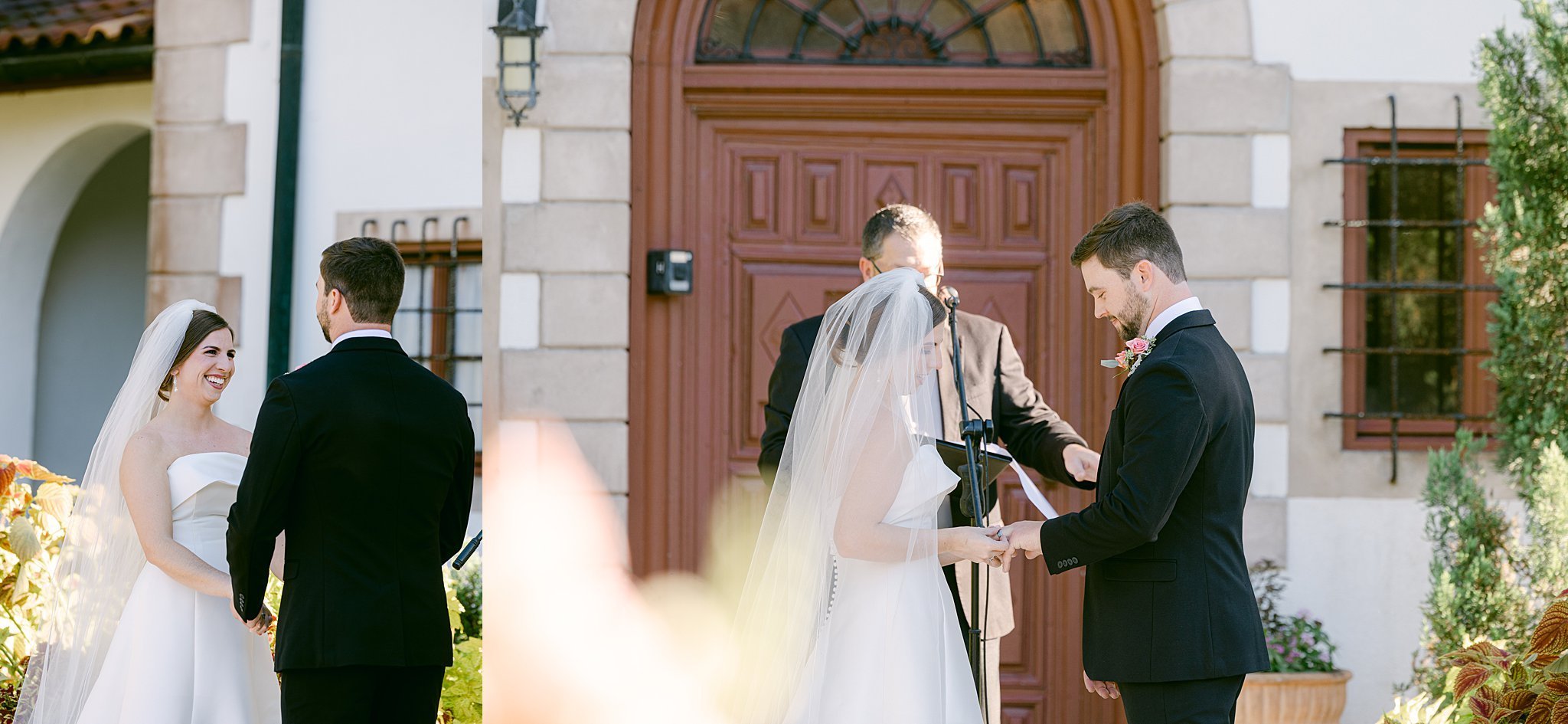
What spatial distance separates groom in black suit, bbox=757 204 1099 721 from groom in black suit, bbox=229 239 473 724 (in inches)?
43.5

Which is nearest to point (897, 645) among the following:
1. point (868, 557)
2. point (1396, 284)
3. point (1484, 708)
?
point (868, 557)

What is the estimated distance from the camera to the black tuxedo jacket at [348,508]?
305 cm

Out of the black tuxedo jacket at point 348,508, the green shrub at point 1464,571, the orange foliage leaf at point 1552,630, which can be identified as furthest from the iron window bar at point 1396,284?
the black tuxedo jacket at point 348,508

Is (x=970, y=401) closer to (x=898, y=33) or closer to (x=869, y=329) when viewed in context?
(x=869, y=329)

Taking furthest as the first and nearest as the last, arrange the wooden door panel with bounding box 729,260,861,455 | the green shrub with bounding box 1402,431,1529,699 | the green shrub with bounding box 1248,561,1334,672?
the wooden door panel with bounding box 729,260,861,455
the green shrub with bounding box 1248,561,1334,672
the green shrub with bounding box 1402,431,1529,699

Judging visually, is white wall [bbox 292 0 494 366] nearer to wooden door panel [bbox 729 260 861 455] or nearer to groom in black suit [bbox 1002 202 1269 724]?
wooden door panel [bbox 729 260 861 455]

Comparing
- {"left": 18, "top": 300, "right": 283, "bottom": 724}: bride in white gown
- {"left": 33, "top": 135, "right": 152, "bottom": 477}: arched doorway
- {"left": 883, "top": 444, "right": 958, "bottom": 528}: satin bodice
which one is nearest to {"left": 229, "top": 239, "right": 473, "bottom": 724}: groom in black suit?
{"left": 18, "top": 300, "right": 283, "bottom": 724}: bride in white gown

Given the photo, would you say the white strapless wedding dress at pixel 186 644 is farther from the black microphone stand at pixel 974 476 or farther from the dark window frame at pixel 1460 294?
the dark window frame at pixel 1460 294

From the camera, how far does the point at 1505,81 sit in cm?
469

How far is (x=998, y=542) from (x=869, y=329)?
1.99 ft

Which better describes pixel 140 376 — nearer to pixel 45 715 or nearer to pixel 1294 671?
pixel 45 715

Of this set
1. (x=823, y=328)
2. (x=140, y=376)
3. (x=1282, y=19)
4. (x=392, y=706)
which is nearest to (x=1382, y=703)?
(x=1282, y=19)

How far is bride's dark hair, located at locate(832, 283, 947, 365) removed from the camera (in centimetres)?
339

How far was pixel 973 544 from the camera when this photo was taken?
130 inches
